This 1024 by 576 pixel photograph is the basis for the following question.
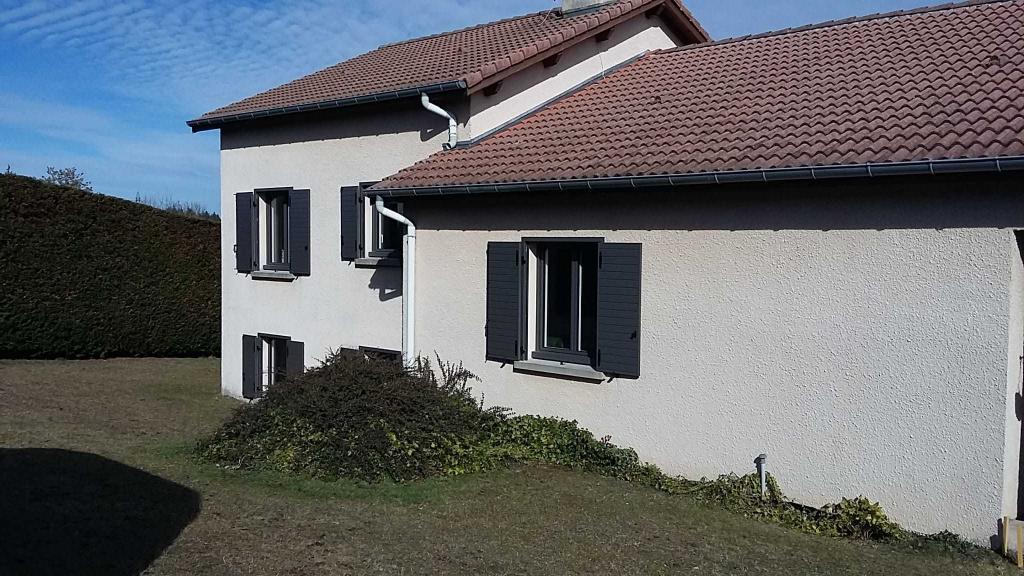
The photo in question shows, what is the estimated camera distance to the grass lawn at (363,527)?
18.1 ft

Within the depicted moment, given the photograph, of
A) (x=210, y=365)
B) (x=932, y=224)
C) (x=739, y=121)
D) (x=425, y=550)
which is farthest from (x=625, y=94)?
(x=210, y=365)

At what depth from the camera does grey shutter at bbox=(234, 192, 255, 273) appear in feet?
41.8

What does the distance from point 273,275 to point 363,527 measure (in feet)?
22.6

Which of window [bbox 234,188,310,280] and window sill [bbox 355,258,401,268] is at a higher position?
window [bbox 234,188,310,280]

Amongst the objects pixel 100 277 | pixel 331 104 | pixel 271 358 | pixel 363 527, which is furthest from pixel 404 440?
pixel 100 277

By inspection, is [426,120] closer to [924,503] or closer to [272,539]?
[272,539]

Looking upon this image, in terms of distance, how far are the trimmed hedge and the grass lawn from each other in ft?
21.1

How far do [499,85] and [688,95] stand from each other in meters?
2.38

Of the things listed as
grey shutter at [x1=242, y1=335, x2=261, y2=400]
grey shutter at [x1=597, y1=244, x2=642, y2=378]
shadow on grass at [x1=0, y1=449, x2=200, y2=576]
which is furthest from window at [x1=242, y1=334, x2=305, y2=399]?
grey shutter at [x1=597, y1=244, x2=642, y2=378]

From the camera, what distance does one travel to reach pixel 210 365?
16.7 meters

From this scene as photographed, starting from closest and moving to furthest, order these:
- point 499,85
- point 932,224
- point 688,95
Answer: point 932,224 < point 688,95 < point 499,85

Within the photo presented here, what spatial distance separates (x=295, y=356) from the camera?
12172mm

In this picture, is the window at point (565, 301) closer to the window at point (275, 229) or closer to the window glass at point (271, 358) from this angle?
the window at point (275, 229)

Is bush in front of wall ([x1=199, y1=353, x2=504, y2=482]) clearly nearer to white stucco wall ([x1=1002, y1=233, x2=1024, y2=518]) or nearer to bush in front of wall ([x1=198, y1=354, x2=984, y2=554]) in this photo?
bush in front of wall ([x1=198, y1=354, x2=984, y2=554])
